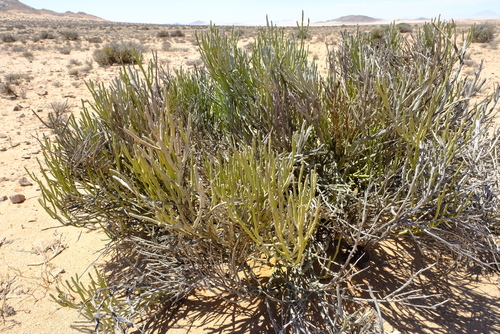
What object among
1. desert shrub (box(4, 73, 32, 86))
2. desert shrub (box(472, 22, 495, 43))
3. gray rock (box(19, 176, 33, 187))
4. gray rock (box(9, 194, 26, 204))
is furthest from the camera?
desert shrub (box(472, 22, 495, 43))

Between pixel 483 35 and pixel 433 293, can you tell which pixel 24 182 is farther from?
pixel 483 35

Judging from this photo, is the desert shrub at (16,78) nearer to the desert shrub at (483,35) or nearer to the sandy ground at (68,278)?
the sandy ground at (68,278)

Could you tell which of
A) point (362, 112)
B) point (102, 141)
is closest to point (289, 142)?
point (362, 112)

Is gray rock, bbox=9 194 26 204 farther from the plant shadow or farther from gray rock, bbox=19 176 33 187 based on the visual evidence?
the plant shadow

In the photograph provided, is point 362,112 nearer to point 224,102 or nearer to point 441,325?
point 224,102

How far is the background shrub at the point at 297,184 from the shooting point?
2.09m

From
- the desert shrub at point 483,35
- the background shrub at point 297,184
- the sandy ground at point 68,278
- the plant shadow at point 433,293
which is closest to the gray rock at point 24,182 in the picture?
the sandy ground at point 68,278

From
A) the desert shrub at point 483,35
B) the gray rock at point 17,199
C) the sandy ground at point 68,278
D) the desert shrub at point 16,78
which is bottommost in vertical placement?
the sandy ground at point 68,278

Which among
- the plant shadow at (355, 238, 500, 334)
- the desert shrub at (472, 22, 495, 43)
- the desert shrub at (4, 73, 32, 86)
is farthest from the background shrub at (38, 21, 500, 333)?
the desert shrub at (472, 22, 495, 43)

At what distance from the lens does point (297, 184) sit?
9.17ft

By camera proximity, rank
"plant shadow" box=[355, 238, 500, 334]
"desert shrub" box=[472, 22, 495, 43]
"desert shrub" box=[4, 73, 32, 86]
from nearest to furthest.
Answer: "plant shadow" box=[355, 238, 500, 334]
"desert shrub" box=[4, 73, 32, 86]
"desert shrub" box=[472, 22, 495, 43]

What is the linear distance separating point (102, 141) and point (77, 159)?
0.34m

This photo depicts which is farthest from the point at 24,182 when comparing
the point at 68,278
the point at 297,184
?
the point at 297,184

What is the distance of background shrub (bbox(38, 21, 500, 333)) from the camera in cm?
209
